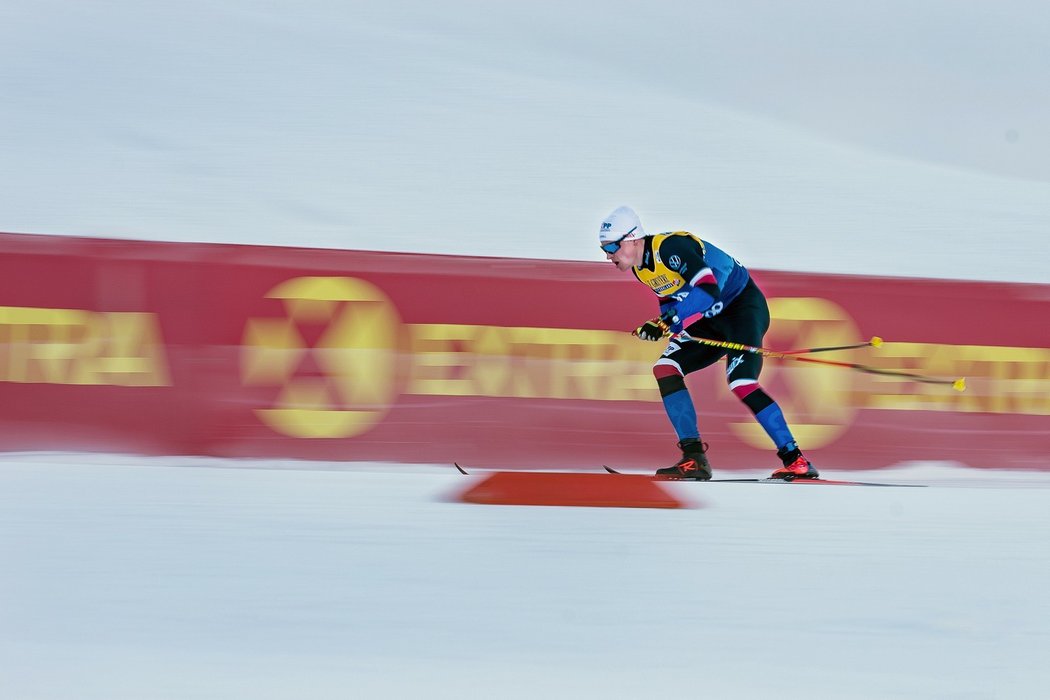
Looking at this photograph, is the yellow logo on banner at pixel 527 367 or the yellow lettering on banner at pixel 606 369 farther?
A: the yellow lettering on banner at pixel 606 369

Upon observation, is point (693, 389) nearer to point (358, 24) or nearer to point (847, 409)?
point (847, 409)

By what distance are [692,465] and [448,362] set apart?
156 cm

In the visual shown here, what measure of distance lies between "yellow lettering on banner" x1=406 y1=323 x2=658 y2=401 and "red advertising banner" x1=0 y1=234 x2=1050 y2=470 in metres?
0.01

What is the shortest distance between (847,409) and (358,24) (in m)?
12.7

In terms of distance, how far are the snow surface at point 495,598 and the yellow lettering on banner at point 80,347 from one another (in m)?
1.07

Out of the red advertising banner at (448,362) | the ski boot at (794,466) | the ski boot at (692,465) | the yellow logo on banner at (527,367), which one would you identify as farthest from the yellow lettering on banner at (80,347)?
the ski boot at (794,466)

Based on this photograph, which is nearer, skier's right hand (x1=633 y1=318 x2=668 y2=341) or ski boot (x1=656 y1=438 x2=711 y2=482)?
skier's right hand (x1=633 y1=318 x2=668 y2=341)

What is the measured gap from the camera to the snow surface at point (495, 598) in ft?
8.96

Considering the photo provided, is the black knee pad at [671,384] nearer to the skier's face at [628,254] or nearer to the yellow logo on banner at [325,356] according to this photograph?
the skier's face at [628,254]

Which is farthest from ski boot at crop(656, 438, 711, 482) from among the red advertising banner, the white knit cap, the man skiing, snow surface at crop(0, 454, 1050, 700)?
the white knit cap

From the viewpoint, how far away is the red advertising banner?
6008mm

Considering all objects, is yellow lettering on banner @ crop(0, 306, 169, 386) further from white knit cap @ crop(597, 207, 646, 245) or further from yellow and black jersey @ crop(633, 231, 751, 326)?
yellow and black jersey @ crop(633, 231, 751, 326)

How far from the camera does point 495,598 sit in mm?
3305

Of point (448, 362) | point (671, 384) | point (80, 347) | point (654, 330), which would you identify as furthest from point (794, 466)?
point (80, 347)
